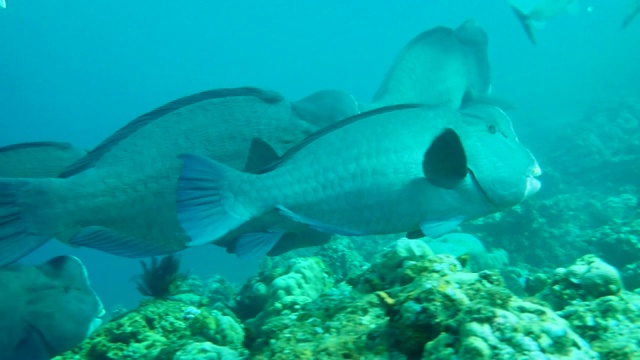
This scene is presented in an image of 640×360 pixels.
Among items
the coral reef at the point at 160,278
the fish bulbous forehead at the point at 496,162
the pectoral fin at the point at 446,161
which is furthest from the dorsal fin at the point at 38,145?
the fish bulbous forehead at the point at 496,162

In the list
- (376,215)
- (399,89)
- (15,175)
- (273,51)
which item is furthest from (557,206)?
(273,51)

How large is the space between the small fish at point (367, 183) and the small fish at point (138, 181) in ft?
0.84

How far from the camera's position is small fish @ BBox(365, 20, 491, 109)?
2586mm

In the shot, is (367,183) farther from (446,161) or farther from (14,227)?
(14,227)

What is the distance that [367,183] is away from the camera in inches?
76.0

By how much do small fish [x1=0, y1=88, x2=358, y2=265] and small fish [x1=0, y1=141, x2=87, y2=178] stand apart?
168 mm

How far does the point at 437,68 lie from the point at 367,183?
104 cm

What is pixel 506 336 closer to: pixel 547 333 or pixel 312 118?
pixel 547 333

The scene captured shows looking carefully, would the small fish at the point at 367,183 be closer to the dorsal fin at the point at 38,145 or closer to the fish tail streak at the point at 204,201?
the fish tail streak at the point at 204,201

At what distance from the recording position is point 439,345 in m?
1.31

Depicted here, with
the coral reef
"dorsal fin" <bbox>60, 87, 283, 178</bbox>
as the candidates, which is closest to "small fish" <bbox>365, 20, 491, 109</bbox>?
"dorsal fin" <bbox>60, 87, 283, 178</bbox>

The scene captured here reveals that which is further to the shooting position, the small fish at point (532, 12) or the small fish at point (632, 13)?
the small fish at point (632, 13)

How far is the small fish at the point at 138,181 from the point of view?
6.41 ft

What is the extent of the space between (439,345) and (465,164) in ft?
2.59
